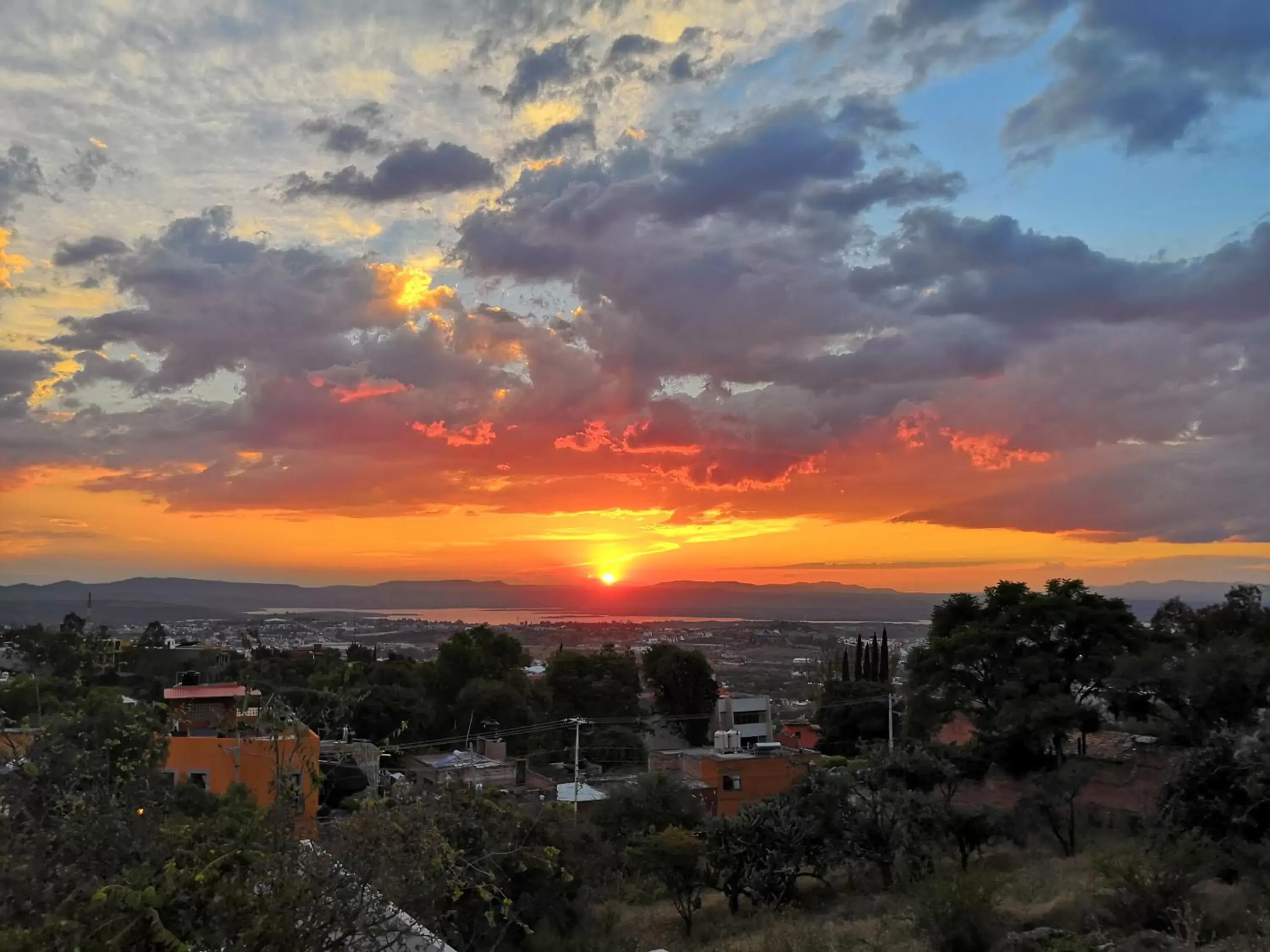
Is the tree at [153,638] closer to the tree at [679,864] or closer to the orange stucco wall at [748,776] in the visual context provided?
the orange stucco wall at [748,776]

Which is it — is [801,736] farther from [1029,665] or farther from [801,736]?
[1029,665]

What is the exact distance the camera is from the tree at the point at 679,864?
50.6 ft

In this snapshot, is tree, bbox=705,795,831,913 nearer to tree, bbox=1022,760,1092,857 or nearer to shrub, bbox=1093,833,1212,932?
tree, bbox=1022,760,1092,857

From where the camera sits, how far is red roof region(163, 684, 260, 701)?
66.5ft

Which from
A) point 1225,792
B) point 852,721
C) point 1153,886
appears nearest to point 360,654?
point 852,721

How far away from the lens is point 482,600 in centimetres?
17075

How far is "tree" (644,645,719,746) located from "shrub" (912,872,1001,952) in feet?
117

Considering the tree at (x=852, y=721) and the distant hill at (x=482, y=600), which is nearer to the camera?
the tree at (x=852, y=721)

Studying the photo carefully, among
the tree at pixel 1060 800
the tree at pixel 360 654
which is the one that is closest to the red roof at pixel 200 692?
the tree at pixel 1060 800

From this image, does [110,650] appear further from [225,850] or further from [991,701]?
[991,701]

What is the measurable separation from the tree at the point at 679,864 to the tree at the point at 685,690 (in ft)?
96.5

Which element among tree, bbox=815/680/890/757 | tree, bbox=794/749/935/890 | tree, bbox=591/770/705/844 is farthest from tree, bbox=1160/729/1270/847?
tree, bbox=815/680/890/757

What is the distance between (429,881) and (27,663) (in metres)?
12.6

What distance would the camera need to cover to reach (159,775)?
8.18 meters
